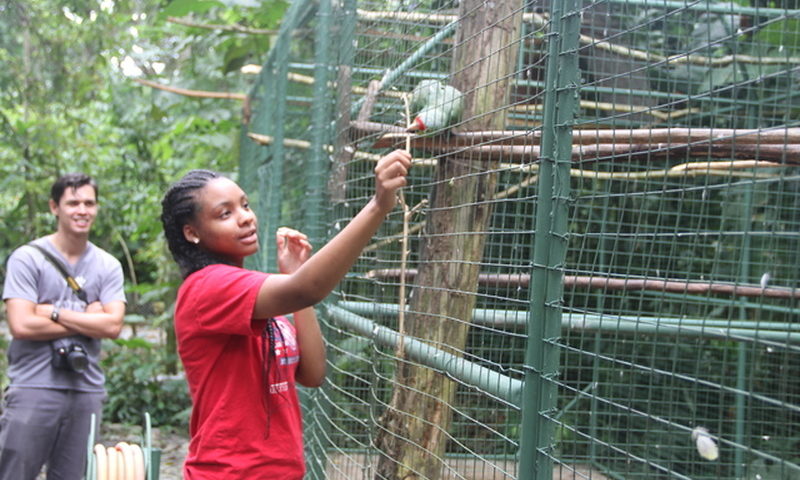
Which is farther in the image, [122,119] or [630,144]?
[122,119]

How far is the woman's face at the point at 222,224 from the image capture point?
2.35 m

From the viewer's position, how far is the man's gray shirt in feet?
13.1

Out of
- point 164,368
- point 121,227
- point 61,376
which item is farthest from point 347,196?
point 121,227

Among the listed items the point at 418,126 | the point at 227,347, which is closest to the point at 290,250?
the point at 227,347

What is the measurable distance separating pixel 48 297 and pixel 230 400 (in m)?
2.14

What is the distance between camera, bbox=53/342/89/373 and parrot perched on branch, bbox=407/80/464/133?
96.6 inches

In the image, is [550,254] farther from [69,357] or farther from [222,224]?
[69,357]

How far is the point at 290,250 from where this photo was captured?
2.53 metres

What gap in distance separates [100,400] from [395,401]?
2.25 m

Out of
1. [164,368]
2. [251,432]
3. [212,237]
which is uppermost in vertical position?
[212,237]

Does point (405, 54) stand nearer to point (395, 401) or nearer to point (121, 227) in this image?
point (395, 401)

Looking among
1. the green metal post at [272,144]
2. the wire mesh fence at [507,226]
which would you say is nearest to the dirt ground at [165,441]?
the green metal post at [272,144]

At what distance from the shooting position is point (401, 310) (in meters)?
2.36

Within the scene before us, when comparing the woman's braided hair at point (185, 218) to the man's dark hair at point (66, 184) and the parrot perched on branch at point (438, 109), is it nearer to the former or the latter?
the parrot perched on branch at point (438, 109)
